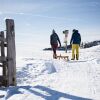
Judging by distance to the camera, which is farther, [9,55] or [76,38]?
[76,38]

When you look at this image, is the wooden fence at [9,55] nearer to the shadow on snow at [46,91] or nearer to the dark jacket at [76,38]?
the shadow on snow at [46,91]

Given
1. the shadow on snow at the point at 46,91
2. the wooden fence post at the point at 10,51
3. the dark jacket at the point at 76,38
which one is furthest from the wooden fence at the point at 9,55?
the dark jacket at the point at 76,38

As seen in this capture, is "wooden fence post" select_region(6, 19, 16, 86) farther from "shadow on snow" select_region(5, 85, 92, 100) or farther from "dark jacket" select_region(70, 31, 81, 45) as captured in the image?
"dark jacket" select_region(70, 31, 81, 45)

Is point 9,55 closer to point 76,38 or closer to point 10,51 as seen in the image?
point 10,51

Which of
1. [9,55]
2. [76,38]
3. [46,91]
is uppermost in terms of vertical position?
[76,38]

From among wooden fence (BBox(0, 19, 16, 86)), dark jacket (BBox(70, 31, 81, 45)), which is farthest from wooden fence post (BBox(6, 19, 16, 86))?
dark jacket (BBox(70, 31, 81, 45))

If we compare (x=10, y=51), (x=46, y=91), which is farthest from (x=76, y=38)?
(x=46, y=91)

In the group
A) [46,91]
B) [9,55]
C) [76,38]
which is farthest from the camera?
[76,38]

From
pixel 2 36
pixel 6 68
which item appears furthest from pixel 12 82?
pixel 2 36

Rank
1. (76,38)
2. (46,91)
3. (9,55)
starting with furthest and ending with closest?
(76,38) < (9,55) < (46,91)

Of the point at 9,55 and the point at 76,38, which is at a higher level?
the point at 76,38

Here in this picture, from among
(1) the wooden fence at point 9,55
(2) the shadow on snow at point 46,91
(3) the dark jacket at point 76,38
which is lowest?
(2) the shadow on snow at point 46,91

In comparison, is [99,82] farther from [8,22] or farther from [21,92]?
[8,22]

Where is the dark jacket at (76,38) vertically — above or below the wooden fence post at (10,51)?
above
